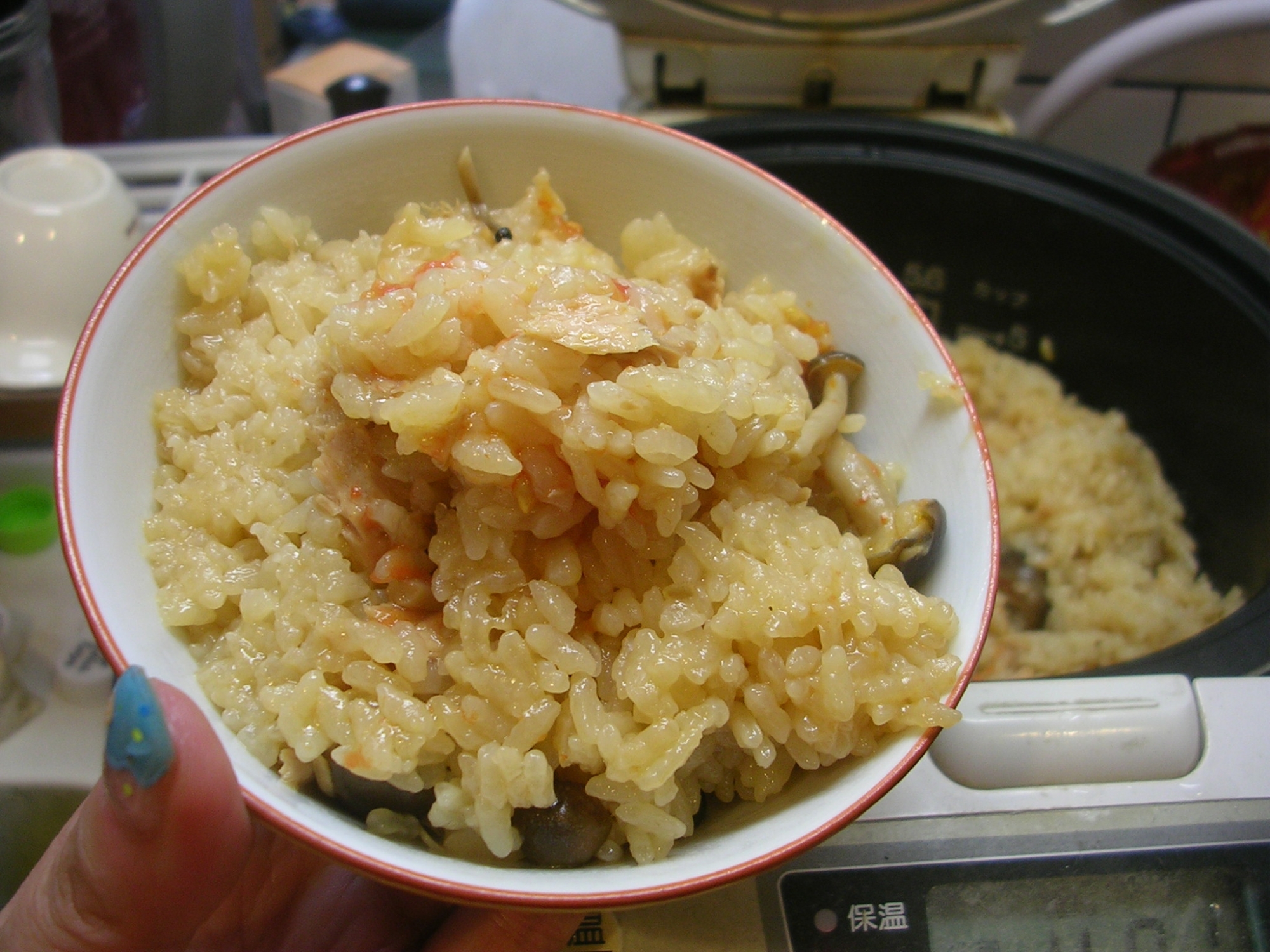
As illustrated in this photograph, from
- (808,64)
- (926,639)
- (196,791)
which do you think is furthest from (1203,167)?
(196,791)

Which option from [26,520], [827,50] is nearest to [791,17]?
[827,50]

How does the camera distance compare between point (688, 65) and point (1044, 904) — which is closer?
point (1044, 904)

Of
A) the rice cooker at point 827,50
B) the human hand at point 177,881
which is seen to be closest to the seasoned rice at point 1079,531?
the rice cooker at point 827,50

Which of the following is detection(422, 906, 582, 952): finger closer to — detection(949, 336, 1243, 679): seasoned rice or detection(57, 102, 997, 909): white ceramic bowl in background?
detection(57, 102, 997, 909): white ceramic bowl in background

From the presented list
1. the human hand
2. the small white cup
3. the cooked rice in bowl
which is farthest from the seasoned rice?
the small white cup

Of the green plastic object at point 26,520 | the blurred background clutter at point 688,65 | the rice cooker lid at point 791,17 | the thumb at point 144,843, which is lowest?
the green plastic object at point 26,520

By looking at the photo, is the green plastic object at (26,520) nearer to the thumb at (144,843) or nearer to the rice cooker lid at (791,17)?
the thumb at (144,843)

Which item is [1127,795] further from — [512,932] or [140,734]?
[140,734]
